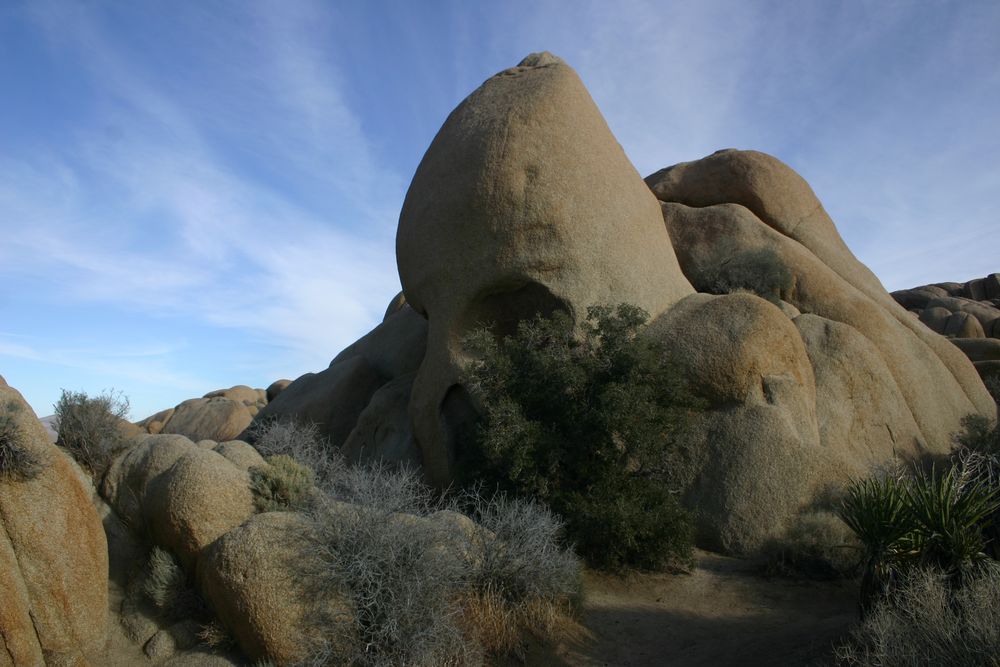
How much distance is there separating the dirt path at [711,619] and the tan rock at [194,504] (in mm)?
3533

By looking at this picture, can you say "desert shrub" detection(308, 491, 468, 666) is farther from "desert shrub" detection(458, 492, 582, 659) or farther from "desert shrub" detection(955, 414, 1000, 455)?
"desert shrub" detection(955, 414, 1000, 455)

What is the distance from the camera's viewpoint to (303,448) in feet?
47.1

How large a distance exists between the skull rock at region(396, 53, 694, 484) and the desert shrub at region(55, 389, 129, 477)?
5.12 m

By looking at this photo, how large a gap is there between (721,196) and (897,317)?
499cm

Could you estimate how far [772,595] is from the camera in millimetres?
9289

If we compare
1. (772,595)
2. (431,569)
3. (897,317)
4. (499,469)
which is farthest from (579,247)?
(897,317)

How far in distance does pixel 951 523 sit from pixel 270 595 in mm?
5981

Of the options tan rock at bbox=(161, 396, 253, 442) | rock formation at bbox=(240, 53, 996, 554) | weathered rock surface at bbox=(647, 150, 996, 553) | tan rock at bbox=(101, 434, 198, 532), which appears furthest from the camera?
tan rock at bbox=(161, 396, 253, 442)

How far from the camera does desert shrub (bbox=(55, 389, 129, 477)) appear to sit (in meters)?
9.25

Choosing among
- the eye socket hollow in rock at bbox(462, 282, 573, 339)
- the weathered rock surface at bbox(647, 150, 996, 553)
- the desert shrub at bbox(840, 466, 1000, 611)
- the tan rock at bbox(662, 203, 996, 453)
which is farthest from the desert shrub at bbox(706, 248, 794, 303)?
the desert shrub at bbox(840, 466, 1000, 611)

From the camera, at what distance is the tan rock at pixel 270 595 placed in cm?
682

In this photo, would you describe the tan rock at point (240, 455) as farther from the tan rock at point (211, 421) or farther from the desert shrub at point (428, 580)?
the tan rock at point (211, 421)

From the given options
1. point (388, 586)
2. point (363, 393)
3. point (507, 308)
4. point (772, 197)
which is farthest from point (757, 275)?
point (388, 586)

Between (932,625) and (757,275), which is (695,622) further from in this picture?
(757,275)
